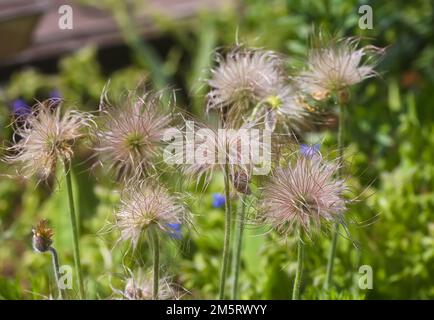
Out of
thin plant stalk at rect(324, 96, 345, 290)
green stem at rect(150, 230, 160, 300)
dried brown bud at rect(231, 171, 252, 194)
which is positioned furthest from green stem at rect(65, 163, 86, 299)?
thin plant stalk at rect(324, 96, 345, 290)

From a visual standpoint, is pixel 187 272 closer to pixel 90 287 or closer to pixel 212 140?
pixel 90 287

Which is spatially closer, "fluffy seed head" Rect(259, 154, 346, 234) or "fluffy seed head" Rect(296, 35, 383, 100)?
"fluffy seed head" Rect(259, 154, 346, 234)

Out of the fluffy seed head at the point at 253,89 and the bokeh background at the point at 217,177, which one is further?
the bokeh background at the point at 217,177

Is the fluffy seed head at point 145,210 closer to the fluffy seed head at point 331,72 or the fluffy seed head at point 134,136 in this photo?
the fluffy seed head at point 134,136

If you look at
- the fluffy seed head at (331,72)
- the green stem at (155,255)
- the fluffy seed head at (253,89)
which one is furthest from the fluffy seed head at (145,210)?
the fluffy seed head at (331,72)

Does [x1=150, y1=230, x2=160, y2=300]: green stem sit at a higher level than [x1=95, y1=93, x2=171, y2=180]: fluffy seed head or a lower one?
lower

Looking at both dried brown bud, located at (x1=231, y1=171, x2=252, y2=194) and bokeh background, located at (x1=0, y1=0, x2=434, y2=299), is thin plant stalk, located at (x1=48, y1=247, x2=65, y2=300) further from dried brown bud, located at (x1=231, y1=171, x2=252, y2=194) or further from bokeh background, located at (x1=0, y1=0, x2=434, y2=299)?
dried brown bud, located at (x1=231, y1=171, x2=252, y2=194)
